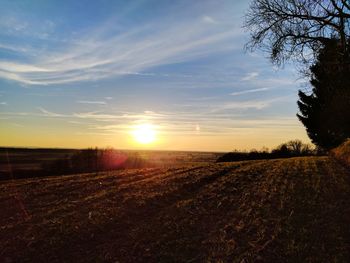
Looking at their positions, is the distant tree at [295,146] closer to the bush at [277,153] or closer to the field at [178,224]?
the bush at [277,153]

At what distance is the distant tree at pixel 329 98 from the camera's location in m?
15.5

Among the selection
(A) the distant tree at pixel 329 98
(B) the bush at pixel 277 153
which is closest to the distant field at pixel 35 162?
(B) the bush at pixel 277 153

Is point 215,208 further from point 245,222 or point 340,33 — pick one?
point 340,33

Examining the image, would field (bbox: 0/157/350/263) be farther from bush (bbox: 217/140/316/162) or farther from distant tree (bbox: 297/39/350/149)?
bush (bbox: 217/140/316/162)

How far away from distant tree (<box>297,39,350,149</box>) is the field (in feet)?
16.0

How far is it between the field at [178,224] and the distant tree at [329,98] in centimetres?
486

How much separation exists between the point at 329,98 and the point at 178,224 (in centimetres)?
1751

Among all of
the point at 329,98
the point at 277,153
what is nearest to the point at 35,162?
the point at 277,153

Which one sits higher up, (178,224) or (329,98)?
(329,98)

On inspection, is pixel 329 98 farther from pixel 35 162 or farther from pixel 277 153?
pixel 35 162

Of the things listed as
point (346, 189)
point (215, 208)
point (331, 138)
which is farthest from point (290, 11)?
point (331, 138)

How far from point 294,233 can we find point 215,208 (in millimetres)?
3126

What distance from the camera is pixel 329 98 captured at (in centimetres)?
2294

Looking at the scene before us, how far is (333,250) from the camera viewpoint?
6957 millimetres
